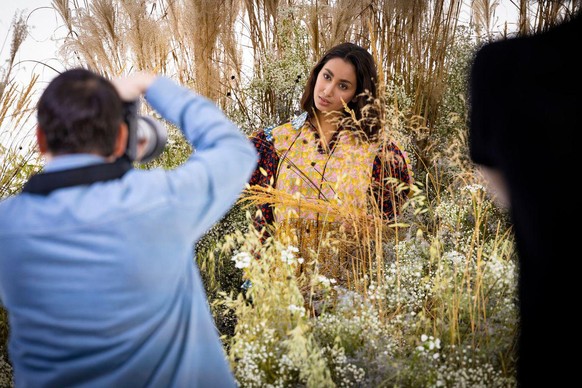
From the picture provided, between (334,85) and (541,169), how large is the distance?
5.63ft

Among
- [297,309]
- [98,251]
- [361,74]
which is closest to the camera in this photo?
[98,251]

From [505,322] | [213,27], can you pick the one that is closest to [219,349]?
[505,322]

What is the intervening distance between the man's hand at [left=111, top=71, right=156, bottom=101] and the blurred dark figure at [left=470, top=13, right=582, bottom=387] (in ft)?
1.89

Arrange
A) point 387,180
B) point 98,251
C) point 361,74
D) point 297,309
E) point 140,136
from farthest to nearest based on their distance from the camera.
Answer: point 361,74
point 387,180
point 297,309
point 140,136
point 98,251

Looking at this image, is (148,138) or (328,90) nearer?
(148,138)

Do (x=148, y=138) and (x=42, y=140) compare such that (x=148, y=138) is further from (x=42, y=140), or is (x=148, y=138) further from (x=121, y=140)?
(x=42, y=140)

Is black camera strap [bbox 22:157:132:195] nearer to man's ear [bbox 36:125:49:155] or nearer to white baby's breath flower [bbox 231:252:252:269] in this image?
man's ear [bbox 36:125:49:155]

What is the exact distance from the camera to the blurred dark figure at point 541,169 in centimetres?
100

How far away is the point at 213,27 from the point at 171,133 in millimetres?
585

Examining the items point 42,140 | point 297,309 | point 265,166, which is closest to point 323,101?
point 265,166

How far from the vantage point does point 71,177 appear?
0.94 m

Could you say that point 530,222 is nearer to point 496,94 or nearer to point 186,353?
point 496,94

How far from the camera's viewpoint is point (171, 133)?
321 cm

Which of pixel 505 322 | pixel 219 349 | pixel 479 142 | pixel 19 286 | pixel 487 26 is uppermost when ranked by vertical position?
pixel 487 26
